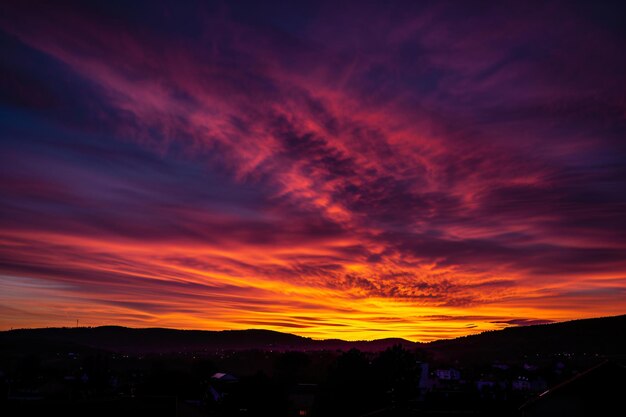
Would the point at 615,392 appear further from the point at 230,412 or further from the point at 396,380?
the point at 396,380

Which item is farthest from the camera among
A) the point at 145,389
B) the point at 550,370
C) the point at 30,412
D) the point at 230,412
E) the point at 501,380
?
the point at 550,370

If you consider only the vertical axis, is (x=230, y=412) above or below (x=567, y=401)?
below

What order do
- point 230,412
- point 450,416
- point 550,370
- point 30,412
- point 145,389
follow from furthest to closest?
point 550,370, point 145,389, point 230,412, point 450,416, point 30,412

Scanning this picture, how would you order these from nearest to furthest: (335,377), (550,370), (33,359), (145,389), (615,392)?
(615,392) → (145,389) → (335,377) → (550,370) → (33,359)

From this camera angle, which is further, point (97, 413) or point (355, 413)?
point (355, 413)

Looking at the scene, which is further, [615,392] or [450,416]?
[450,416]

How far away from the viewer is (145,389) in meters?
73.6

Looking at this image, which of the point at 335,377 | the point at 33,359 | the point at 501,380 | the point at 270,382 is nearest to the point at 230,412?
the point at 270,382

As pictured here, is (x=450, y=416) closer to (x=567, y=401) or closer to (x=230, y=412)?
(x=567, y=401)

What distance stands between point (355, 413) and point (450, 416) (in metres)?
20.8

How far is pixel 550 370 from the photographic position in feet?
389

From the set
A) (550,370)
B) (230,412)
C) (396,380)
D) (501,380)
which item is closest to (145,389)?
(230,412)

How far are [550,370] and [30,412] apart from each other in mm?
109566

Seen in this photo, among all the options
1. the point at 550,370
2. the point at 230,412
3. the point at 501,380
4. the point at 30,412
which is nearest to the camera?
the point at 30,412
